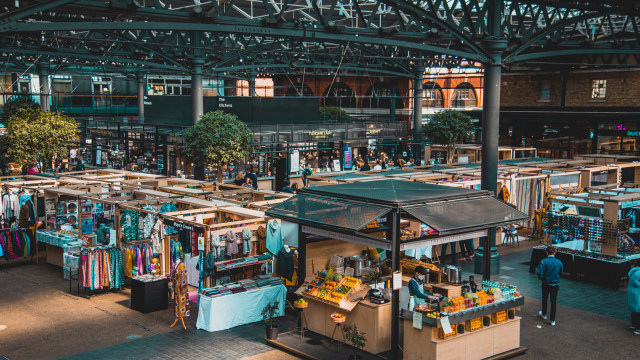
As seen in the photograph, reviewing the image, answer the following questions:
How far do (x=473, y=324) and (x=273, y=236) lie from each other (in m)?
4.60

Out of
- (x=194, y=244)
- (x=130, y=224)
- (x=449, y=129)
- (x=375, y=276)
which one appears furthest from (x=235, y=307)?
(x=449, y=129)

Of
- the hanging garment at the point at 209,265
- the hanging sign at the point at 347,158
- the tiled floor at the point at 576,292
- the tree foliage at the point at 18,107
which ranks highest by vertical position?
the tree foliage at the point at 18,107

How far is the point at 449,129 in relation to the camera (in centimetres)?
3203

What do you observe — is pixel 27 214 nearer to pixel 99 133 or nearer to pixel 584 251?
pixel 584 251

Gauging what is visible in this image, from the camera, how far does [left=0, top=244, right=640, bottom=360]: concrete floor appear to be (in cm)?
1010

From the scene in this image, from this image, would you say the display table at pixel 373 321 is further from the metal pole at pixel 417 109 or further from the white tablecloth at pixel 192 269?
the metal pole at pixel 417 109

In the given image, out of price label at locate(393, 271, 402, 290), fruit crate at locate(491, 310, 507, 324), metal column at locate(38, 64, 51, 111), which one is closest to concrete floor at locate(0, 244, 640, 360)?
fruit crate at locate(491, 310, 507, 324)

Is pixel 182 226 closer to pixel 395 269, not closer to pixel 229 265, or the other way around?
pixel 229 265

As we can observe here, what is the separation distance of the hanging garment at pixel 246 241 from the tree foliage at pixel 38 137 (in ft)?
53.8

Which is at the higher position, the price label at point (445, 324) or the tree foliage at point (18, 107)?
the tree foliage at point (18, 107)

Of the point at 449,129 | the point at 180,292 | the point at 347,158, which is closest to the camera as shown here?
the point at 180,292

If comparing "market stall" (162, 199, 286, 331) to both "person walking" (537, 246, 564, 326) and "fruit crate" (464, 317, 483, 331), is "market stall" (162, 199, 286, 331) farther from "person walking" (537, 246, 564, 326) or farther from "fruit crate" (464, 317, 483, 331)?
"person walking" (537, 246, 564, 326)

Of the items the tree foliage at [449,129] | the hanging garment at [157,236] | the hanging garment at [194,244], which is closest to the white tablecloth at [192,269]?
the hanging garment at [194,244]

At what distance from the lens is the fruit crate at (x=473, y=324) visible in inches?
371
